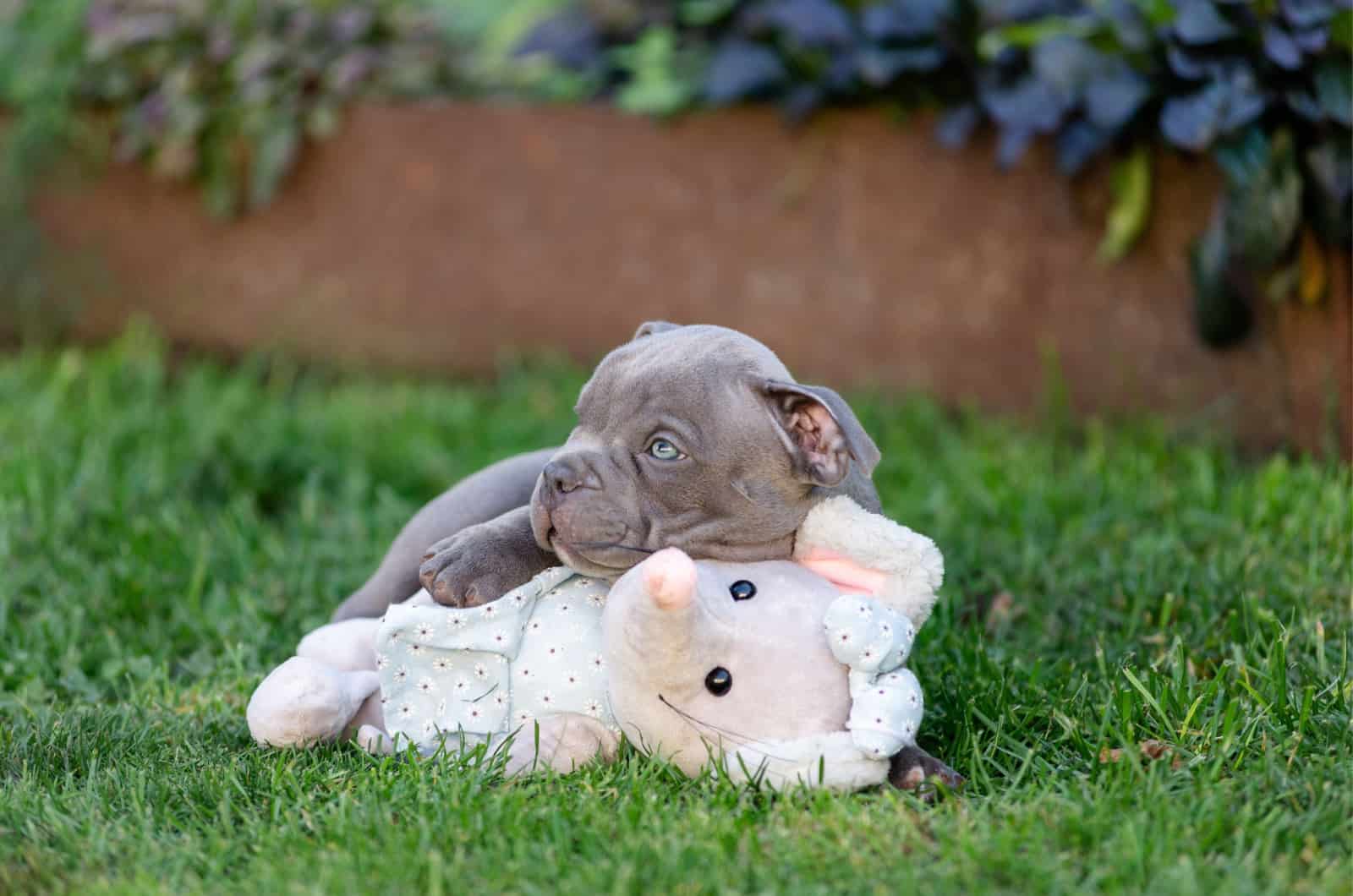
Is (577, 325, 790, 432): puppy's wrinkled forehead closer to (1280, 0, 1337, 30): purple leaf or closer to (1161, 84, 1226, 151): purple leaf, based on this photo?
(1161, 84, 1226, 151): purple leaf

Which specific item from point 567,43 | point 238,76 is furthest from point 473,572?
point 238,76

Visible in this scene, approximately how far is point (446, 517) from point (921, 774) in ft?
3.04

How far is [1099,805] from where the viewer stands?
2.03 metres

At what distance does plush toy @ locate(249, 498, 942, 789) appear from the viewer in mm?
2129

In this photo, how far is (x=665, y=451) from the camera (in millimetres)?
2197

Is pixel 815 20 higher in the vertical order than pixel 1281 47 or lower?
higher

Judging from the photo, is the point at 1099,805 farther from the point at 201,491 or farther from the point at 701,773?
the point at 201,491

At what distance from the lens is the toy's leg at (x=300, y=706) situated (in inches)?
92.4

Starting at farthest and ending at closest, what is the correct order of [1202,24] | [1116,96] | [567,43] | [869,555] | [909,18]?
[567,43]
[909,18]
[1116,96]
[1202,24]
[869,555]

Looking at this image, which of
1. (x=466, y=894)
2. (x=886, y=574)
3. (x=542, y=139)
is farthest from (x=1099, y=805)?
(x=542, y=139)

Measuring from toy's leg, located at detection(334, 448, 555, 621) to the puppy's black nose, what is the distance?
36 centimetres

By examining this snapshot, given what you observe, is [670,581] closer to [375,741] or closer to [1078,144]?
[375,741]

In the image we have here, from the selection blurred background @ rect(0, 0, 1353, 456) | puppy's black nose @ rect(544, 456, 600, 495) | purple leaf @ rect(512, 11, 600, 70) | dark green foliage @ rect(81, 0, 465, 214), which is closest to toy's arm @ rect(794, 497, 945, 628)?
puppy's black nose @ rect(544, 456, 600, 495)

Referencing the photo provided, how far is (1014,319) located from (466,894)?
334cm
